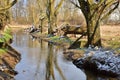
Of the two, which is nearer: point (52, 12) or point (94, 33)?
point (94, 33)

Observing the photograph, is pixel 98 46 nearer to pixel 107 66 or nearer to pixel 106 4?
pixel 106 4

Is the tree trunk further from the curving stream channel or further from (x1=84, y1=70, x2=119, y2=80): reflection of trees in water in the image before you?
(x1=84, y1=70, x2=119, y2=80): reflection of trees in water

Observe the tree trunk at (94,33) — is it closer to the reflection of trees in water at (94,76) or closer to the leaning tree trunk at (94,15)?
the leaning tree trunk at (94,15)

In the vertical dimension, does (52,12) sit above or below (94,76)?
above

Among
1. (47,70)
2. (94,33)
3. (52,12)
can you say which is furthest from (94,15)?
(52,12)

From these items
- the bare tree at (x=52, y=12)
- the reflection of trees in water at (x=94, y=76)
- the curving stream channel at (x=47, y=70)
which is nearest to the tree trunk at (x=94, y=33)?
the curving stream channel at (x=47, y=70)

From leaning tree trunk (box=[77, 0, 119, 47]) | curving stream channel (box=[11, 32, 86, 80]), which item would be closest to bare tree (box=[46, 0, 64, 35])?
leaning tree trunk (box=[77, 0, 119, 47])

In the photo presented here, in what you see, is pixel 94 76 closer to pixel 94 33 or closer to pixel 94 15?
pixel 94 33

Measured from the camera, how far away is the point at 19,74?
49.2 ft

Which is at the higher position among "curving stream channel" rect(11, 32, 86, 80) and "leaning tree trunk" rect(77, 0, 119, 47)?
"leaning tree trunk" rect(77, 0, 119, 47)

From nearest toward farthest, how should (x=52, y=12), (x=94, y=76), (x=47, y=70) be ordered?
(x=94, y=76), (x=47, y=70), (x=52, y=12)

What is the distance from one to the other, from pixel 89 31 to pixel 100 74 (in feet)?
29.1

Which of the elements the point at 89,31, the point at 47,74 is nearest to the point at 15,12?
the point at 89,31

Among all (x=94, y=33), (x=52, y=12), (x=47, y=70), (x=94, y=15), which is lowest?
(x=47, y=70)
